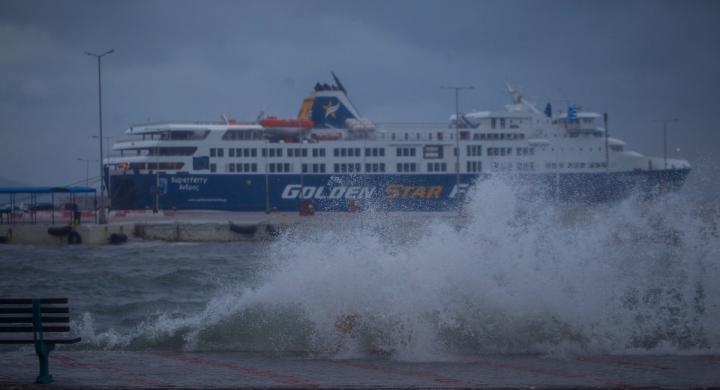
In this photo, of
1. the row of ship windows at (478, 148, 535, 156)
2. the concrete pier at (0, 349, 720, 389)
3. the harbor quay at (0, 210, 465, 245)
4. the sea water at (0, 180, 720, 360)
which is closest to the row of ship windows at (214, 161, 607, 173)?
the row of ship windows at (478, 148, 535, 156)

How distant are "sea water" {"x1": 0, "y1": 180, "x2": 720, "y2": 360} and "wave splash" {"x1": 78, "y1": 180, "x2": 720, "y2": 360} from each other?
0.06 ft

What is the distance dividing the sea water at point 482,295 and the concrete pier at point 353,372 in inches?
25.5

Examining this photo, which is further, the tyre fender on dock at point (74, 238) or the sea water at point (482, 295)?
the tyre fender on dock at point (74, 238)

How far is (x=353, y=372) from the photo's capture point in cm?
880

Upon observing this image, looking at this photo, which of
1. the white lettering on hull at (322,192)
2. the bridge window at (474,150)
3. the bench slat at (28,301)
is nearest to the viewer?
the bench slat at (28,301)

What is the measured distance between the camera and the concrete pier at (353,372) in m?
7.95

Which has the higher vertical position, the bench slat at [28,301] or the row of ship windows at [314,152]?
the row of ship windows at [314,152]

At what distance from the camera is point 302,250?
11.8 meters

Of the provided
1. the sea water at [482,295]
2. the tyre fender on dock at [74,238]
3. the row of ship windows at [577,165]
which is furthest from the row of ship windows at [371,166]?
the sea water at [482,295]

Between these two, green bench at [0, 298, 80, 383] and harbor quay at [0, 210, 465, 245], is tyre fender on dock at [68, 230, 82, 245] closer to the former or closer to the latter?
harbor quay at [0, 210, 465, 245]

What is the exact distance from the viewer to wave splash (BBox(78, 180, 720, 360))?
1041 centimetres

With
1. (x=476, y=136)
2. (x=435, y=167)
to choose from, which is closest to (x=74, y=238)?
(x=435, y=167)

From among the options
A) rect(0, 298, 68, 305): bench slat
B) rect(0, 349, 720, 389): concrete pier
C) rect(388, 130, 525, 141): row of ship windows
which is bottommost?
rect(0, 349, 720, 389): concrete pier

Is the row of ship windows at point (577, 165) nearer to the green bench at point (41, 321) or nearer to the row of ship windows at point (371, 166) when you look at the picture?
the row of ship windows at point (371, 166)
